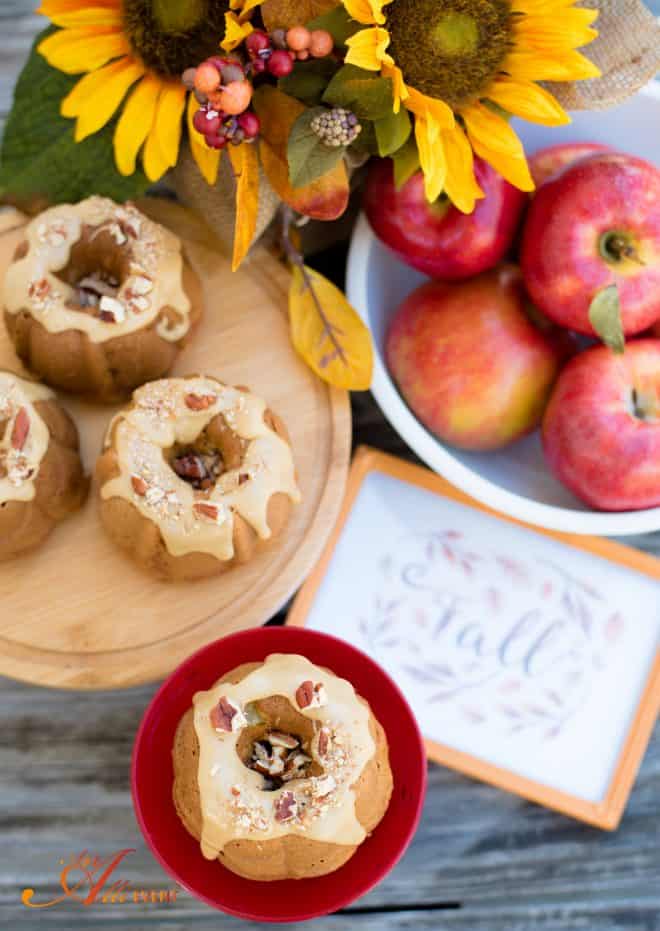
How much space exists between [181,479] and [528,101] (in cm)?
34

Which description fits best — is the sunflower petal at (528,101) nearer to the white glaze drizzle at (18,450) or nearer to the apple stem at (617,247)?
the apple stem at (617,247)

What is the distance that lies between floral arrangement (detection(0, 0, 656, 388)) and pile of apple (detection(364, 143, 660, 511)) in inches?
4.4

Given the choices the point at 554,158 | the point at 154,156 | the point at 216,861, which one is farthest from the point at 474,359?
the point at 216,861

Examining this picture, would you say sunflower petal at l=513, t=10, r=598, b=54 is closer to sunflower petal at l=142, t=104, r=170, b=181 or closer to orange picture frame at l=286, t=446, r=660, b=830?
sunflower petal at l=142, t=104, r=170, b=181

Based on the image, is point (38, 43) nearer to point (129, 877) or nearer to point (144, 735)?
point (144, 735)

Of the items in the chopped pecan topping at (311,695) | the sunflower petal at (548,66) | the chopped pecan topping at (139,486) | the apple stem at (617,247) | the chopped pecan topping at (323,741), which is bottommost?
the chopped pecan topping at (323,741)

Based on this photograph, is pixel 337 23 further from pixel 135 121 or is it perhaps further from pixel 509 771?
pixel 509 771

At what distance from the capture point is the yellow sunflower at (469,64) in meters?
0.54

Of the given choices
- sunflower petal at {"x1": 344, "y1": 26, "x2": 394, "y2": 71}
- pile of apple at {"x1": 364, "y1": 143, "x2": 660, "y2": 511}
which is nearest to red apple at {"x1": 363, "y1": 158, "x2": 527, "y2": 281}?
pile of apple at {"x1": 364, "y1": 143, "x2": 660, "y2": 511}

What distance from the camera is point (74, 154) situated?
2.39ft

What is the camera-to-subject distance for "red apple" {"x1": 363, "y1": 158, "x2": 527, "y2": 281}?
73cm

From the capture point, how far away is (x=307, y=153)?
568 millimetres

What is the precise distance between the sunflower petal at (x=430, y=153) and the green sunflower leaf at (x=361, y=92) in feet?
0.07

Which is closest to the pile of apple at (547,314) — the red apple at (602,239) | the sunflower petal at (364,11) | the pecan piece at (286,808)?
the red apple at (602,239)
